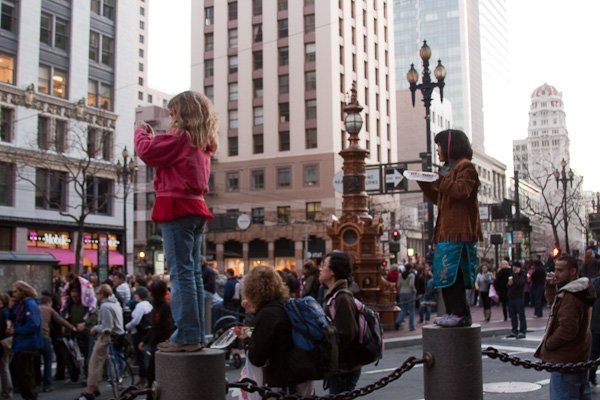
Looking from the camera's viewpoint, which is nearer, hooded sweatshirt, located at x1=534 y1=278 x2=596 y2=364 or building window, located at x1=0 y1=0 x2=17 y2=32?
hooded sweatshirt, located at x1=534 y1=278 x2=596 y2=364

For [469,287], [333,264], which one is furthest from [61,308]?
[469,287]

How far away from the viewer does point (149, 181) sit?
71.7 metres

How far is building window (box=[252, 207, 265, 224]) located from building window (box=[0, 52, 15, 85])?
3050 cm

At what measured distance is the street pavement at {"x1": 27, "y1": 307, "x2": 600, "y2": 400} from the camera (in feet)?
31.5

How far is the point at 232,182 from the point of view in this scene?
68.5 m

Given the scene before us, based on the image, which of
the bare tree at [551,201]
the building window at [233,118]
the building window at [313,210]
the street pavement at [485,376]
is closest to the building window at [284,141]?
the building window at [233,118]

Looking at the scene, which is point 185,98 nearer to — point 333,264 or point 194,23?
point 333,264

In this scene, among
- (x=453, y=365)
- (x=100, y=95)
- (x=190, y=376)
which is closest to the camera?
(x=190, y=376)

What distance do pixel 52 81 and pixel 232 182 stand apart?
2821 cm

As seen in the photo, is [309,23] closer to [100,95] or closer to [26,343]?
[100,95]

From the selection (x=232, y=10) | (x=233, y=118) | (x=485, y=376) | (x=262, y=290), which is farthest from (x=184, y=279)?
(x=232, y=10)

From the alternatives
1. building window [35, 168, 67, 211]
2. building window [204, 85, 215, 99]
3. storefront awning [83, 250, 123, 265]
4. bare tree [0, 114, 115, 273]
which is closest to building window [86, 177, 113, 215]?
bare tree [0, 114, 115, 273]

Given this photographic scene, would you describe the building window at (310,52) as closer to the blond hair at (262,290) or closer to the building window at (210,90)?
the building window at (210,90)

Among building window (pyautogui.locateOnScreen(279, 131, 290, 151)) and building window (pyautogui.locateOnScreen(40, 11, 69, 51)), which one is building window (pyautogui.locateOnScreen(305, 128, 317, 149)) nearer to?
building window (pyautogui.locateOnScreen(279, 131, 290, 151))
